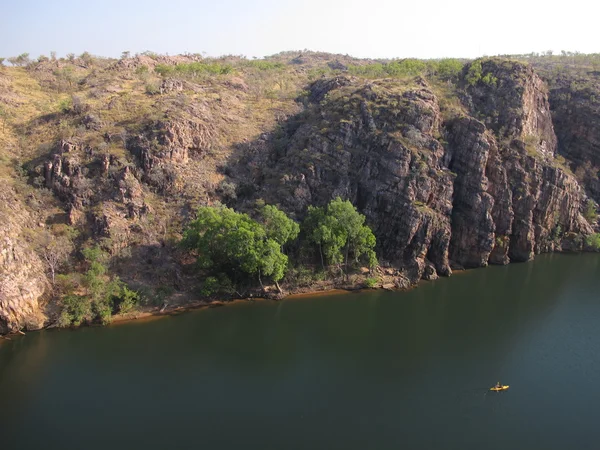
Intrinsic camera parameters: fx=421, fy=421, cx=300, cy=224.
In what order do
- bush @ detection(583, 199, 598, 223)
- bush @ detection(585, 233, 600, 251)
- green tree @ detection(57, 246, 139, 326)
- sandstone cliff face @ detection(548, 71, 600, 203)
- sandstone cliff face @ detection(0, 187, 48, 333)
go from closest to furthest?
1. sandstone cliff face @ detection(0, 187, 48, 333)
2. green tree @ detection(57, 246, 139, 326)
3. bush @ detection(585, 233, 600, 251)
4. bush @ detection(583, 199, 598, 223)
5. sandstone cliff face @ detection(548, 71, 600, 203)

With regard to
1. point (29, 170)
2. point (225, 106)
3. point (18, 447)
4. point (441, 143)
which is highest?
point (225, 106)

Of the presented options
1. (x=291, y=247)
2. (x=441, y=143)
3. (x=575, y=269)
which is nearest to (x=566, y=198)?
(x=575, y=269)

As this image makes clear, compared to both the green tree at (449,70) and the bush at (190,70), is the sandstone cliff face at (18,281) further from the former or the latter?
the green tree at (449,70)

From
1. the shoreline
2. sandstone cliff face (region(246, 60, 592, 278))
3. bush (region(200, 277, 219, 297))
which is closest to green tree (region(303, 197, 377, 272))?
the shoreline

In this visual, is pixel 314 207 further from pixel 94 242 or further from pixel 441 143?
pixel 94 242

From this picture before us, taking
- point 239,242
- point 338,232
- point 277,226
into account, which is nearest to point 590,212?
point 338,232

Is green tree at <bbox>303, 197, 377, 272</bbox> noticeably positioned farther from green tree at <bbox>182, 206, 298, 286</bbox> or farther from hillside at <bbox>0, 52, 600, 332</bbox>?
hillside at <bbox>0, 52, 600, 332</bbox>

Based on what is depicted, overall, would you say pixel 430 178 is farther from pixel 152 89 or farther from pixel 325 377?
pixel 152 89
